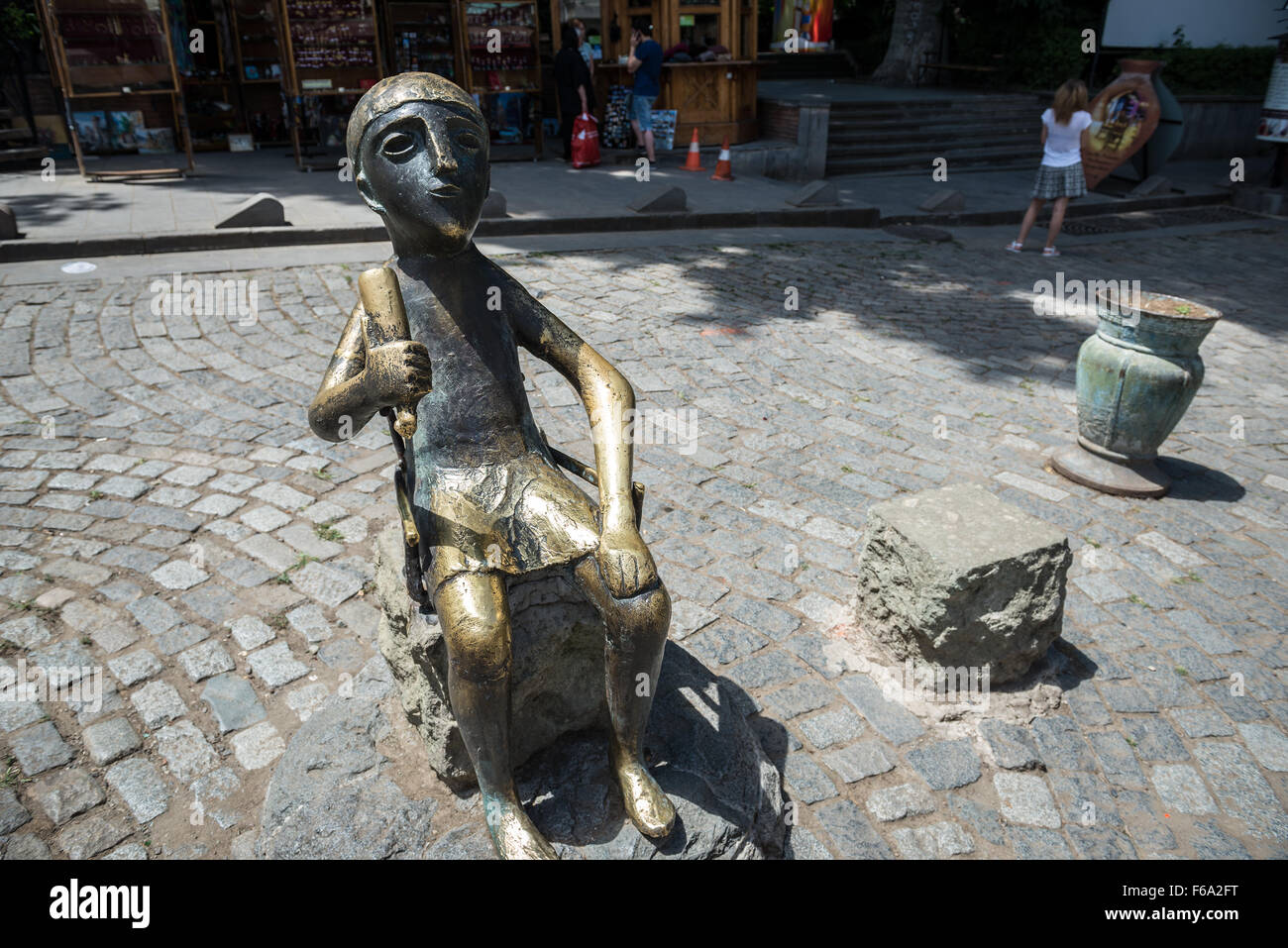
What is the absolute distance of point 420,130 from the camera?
2.67 meters

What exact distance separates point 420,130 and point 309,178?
10.1m

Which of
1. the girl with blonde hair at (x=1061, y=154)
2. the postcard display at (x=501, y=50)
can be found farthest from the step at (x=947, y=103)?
the girl with blonde hair at (x=1061, y=154)

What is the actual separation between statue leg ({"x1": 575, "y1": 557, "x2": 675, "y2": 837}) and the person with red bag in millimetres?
11475

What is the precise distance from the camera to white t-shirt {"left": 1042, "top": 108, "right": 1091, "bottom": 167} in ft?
31.5

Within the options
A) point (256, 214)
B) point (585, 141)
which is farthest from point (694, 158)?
point (256, 214)

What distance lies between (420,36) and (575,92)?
282cm

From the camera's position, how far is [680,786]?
279 cm

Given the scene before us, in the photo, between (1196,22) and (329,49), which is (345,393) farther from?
(1196,22)

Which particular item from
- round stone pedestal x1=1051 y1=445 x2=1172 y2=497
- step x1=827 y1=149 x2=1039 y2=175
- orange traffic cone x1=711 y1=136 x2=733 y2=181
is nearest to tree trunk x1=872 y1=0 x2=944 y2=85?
step x1=827 y1=149 x2=1039 y2=175

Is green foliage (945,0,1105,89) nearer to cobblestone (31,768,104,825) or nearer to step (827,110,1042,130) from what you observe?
step (827,110,1042,130)

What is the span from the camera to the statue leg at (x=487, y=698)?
249 centimetres

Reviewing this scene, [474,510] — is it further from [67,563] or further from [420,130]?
[67,563]

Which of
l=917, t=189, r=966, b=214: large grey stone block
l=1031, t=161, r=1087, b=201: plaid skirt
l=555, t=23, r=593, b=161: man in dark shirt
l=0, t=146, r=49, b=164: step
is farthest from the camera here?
l=555, t=23, r=593, b=161: man in dark shirt

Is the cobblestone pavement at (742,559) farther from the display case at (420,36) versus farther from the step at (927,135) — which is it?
the step at (927,135)
